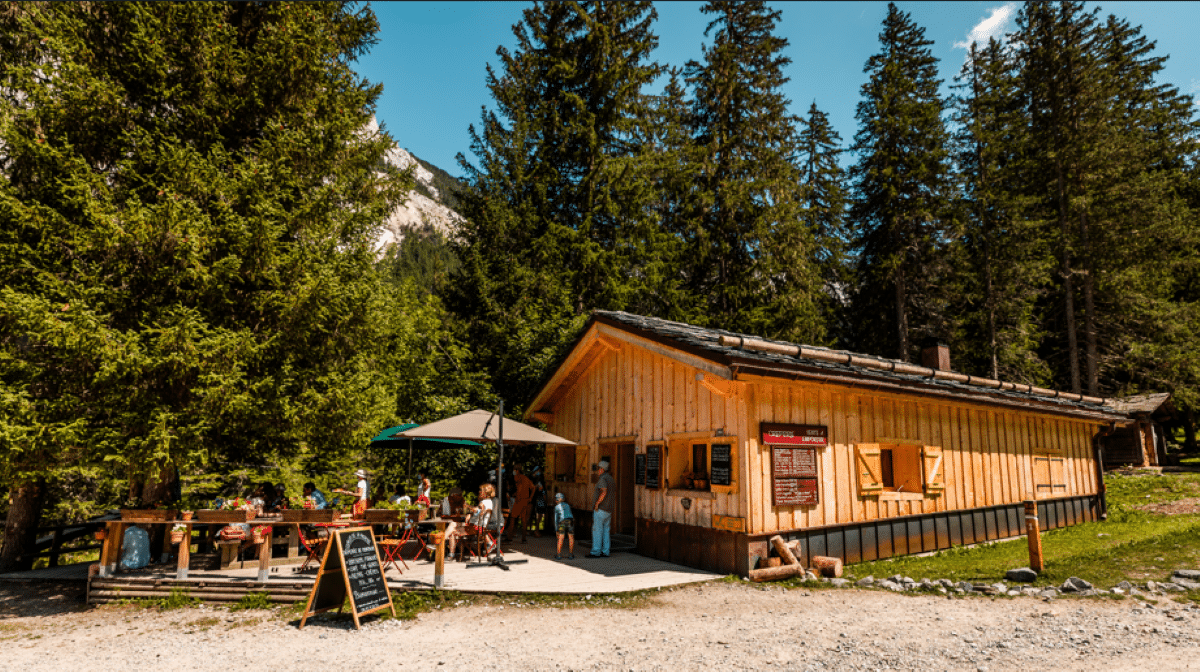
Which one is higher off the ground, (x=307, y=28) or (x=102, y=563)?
(x=307, y=28)

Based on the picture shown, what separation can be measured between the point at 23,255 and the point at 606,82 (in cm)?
1834

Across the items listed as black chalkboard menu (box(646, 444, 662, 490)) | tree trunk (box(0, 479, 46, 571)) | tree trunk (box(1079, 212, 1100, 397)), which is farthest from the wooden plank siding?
tree trunk (box(1079, 212, 1100, 397))

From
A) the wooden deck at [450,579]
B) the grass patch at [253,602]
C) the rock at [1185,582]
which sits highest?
the rock at [1185,582]

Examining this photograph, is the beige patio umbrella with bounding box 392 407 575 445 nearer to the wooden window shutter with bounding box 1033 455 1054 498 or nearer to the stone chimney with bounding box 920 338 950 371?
the wooden window shutter with bounding box 1033 455 1054 498

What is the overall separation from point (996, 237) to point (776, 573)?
26104 mm

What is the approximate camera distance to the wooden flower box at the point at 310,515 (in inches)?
333

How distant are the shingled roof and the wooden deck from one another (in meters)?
3.36

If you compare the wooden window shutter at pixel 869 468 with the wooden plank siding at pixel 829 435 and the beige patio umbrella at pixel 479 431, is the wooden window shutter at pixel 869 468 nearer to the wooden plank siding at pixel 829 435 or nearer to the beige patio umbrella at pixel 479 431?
the wooden plank siding at pixel 829 435

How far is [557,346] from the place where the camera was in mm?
18188

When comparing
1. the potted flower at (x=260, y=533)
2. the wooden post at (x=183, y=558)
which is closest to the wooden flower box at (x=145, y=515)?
the wooden post at (x=183, y=558)

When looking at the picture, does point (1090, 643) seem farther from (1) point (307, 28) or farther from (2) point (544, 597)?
(1) point (307, 28)

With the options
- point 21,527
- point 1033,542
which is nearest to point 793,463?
point 1033,542

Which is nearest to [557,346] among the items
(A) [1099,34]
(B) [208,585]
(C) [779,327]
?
(C) [779,327]

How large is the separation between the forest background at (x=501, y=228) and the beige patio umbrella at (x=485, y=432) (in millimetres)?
1391
